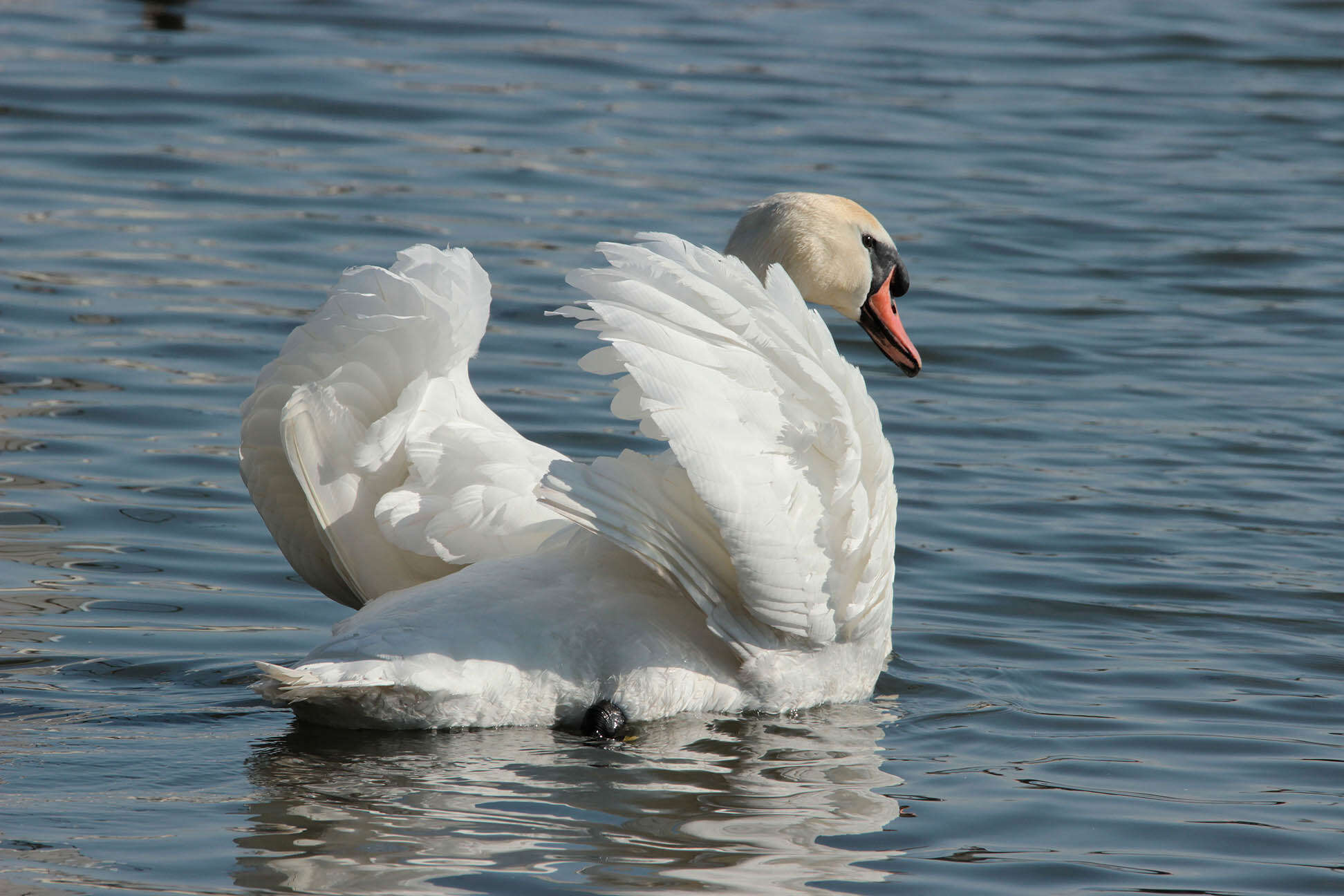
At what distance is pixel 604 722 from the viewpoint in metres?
5.37

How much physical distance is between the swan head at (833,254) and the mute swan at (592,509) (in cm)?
132

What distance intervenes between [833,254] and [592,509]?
222 centimetres

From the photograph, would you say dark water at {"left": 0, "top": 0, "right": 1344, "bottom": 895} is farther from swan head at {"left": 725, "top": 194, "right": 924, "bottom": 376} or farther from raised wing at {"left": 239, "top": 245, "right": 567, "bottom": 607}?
swan head at {"left": 725, "top": 194, "right": 924, "bottom": 376}

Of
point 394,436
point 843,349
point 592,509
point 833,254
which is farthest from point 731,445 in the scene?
point 843,349

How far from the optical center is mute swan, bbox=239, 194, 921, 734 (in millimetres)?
4988

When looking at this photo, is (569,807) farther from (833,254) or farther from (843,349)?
(843,349)

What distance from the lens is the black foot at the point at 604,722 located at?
537cm

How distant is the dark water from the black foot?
0.32 feet

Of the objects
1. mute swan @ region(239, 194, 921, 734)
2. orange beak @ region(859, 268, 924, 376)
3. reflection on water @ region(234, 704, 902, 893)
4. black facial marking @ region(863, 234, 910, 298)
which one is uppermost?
black facial marking @ region(863, 234, 910, 298)

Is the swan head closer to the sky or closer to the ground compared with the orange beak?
closer to the sky

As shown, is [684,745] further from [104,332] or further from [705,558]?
[104,332]

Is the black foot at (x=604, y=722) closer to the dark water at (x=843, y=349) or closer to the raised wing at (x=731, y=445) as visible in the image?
the dark water at (x=843, y=349)

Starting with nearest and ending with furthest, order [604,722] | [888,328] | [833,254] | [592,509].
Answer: [592,509] → [604,722] → [833,254] → [888,328]

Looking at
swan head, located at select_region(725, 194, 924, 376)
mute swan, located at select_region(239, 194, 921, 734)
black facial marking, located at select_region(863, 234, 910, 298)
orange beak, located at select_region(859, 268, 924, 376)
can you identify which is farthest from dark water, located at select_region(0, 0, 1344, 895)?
black facial marking, located at select_region(863, 234, 910, 298)
